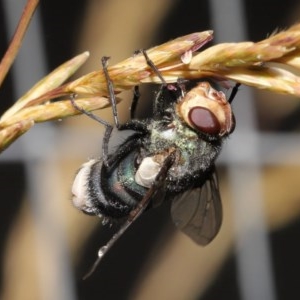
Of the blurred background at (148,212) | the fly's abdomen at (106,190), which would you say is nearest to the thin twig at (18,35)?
the fly's abdomen at (106,190)

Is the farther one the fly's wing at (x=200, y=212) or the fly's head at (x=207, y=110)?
the fly's wing at (x=200, y=212)

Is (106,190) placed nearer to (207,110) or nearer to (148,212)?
(207,110)

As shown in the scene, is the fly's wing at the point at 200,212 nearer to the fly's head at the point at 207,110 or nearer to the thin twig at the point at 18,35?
the fly's head at the point at 207,110

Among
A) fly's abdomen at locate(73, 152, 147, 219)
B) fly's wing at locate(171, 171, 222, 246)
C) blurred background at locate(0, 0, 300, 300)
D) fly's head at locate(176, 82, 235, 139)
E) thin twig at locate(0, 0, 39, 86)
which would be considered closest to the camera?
thin twig at locate(0, 0, 39, 86)

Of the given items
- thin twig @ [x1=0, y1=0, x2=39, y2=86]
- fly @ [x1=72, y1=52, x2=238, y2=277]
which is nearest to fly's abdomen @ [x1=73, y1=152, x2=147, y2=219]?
fly @ [x1=72, y1=52, x2=238, y2=277]

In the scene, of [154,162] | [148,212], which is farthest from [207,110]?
[148,212]

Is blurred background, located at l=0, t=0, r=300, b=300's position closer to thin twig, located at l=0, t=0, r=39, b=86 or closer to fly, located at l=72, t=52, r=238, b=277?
fly, located at l=72, t=52, r=238, b=277

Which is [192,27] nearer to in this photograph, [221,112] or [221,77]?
[221,112]

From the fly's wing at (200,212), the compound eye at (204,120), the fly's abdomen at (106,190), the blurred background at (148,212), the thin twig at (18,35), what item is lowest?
the blurred background at (148,212)

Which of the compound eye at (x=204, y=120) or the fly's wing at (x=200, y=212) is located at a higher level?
the compound eye at (x=204, y=120)
